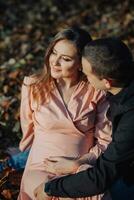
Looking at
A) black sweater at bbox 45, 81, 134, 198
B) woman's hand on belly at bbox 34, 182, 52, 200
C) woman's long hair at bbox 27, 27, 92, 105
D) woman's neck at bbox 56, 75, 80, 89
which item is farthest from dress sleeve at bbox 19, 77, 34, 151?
black sweater at bbox 45, 81, 134, 198

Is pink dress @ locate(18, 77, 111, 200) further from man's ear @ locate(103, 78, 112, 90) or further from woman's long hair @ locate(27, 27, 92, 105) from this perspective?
man's ear @ locate(103, 78, 112, 90)

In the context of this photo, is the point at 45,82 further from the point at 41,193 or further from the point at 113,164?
the point at 113,164

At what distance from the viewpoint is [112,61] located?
3607 millimetres

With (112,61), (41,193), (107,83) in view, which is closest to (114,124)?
(107,83)

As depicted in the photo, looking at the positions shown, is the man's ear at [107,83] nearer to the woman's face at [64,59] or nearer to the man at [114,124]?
the man at [114,124]

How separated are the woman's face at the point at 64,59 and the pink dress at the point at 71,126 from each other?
0.57 ft

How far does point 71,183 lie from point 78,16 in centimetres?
713

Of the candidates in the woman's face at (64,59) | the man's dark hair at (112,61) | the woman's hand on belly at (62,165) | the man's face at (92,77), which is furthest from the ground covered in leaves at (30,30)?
the man's dark hair at (112,61)

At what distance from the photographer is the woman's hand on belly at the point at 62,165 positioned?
390cm

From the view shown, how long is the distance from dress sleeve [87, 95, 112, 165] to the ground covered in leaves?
68 centimetres

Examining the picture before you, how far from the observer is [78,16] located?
1045 centimetres

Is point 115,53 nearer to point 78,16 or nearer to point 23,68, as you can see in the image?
point 23,68

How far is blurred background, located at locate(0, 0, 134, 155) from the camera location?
19.1 ft

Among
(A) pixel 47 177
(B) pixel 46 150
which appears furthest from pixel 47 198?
(B) pixel 46 150
